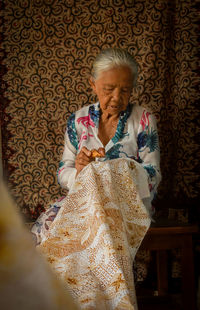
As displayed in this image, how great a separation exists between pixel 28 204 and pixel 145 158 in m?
1.00

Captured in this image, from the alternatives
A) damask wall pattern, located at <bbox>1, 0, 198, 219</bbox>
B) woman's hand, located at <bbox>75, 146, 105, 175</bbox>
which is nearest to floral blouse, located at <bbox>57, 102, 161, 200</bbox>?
woman's hand, located at <bbox>75, 146, 105, 175</bbox>

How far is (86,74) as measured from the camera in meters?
2.32

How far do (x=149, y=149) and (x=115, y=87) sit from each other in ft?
1.22

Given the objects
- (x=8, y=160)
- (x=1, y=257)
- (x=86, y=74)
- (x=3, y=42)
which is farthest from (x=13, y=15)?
(x=1, y=257)

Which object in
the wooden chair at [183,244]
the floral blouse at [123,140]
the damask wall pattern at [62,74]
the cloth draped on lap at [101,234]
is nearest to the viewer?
the cloth draped on lap at [101,234]

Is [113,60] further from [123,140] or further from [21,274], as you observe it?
[21,274]

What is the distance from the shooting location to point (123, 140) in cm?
177

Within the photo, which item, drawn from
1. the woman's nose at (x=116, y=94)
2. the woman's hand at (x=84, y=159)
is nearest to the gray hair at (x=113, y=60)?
the woman's nose at (x=116, y=94)

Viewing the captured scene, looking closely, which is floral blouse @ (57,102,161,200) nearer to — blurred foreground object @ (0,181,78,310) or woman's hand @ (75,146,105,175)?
woman's hand @ (75,146,105,175)

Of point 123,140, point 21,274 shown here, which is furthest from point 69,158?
point 21,274

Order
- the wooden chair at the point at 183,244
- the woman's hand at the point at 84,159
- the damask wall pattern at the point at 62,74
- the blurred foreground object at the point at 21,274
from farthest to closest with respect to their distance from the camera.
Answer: the damask wall pattern at the point at 62,74 → the woman's hand at the point at 84,159 → the wooden chair at the point at 183,244 → the blurred foreground object at the point at 21,274

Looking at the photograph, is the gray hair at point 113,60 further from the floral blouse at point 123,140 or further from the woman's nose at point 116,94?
the floral blouse at point 123,140

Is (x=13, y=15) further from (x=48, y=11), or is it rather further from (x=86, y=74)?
(x=86, y=74)

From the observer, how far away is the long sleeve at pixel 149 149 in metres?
1.62
